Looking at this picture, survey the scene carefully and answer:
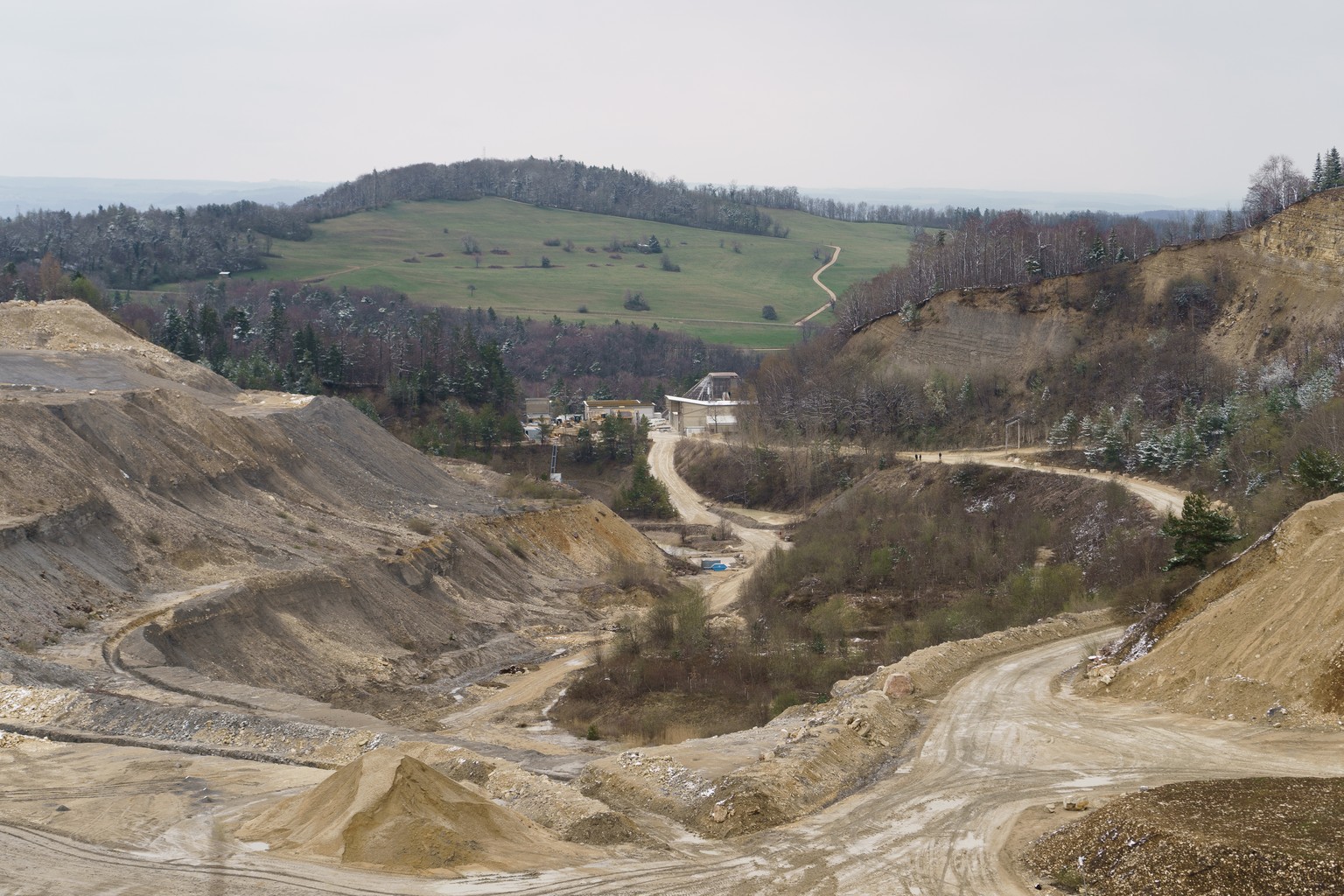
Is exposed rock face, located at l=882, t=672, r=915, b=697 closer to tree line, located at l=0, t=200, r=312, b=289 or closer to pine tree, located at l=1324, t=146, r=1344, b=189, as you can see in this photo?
pine tree, located at l=1324, t=146, r=1344, b=189

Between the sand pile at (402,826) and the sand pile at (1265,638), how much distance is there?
1418cm

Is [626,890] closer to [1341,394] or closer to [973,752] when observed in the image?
[973,752]

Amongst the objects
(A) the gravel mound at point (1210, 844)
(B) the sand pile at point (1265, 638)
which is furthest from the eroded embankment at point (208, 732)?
(B) the sand pile at point (1265, 638)

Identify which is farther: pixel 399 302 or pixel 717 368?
pixel 399 302

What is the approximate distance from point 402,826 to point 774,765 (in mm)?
6682

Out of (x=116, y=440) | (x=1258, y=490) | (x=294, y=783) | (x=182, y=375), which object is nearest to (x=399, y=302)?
(x=182, y=375)

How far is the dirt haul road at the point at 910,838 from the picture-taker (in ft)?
54.0

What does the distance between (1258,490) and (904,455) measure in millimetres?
29761

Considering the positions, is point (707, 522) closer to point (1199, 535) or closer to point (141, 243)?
point (1199, 535)

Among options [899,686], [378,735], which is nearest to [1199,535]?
[899,686]

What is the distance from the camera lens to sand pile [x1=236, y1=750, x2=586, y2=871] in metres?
17.0

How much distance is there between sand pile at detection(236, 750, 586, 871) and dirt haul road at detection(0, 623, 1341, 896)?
18.2 inches

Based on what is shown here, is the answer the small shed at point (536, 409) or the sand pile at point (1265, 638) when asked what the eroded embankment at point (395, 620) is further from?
the small shed at point (536, 409)

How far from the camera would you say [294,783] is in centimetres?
2181
